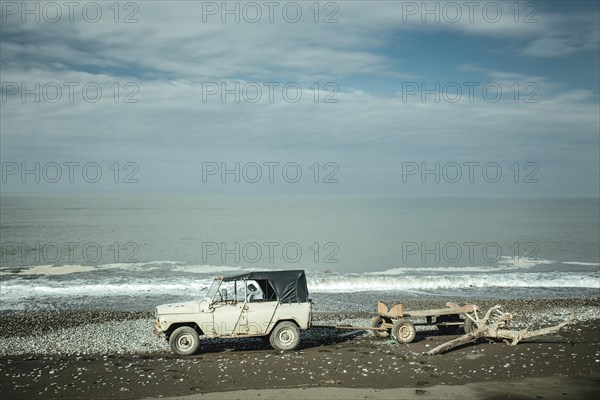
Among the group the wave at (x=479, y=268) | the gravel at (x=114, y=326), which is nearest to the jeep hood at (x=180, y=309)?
the gravel at (x=114, y=326)

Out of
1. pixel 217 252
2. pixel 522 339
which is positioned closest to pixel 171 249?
pixel 217 252

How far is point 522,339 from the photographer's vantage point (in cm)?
1742

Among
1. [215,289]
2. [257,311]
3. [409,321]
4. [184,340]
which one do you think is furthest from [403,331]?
[184,340]

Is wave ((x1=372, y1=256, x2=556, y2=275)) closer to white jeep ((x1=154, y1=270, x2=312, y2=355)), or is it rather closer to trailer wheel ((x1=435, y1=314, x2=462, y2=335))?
trailer wheel ((x1=435, y1=314, x2=462, y2=335))

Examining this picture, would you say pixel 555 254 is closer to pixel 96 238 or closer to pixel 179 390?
pixel 179 390

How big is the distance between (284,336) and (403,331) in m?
4.11

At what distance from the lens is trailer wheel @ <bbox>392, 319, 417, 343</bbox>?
17.4 metres

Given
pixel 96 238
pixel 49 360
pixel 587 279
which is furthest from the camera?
pixel 96 238

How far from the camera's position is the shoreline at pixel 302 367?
1275 centimetres

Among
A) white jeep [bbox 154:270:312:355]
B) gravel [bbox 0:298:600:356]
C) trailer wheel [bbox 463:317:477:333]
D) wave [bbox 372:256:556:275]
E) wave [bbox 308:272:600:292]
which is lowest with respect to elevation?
wave [bbox 308:272:600:292]

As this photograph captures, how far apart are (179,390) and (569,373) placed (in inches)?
410

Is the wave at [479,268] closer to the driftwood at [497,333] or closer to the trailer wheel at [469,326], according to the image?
the trailer wheel at [469,326]

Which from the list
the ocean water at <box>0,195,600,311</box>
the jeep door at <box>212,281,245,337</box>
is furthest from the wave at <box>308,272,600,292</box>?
the jeep door at <box>212,281,245,337</box>

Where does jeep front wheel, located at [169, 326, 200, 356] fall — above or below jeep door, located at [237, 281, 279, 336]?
below
